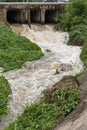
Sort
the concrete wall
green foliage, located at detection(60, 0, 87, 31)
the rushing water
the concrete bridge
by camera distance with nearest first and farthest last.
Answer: the rushing water < green foliage, located at detection(60, 0, 87, 31) < the concrete bridge < the concrete wall

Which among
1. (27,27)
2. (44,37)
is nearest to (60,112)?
(44,37)

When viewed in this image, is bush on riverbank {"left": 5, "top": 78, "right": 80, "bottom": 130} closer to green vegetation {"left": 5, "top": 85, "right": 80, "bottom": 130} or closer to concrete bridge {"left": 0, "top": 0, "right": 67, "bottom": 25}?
green vegetation {"left": 5, "top": 85, "right": 80, "bottom": 130}

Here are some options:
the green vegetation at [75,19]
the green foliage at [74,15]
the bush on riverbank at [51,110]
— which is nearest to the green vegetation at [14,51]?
the green vegetation at [75,19]

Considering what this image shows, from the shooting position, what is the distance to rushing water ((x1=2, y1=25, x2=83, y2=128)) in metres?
13.8

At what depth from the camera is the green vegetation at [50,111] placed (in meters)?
10.2

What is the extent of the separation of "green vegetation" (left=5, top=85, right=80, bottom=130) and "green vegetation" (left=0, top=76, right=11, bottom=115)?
1521mm

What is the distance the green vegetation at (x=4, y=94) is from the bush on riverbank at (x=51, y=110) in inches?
59.9

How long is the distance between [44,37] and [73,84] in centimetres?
1576

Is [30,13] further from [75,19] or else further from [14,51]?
[14,51]

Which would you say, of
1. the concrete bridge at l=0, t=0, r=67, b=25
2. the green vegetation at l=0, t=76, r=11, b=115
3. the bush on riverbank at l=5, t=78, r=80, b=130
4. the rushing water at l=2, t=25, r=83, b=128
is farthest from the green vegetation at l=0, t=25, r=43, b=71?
the bush on riverbank at l=5, t=78, r=80, b=130

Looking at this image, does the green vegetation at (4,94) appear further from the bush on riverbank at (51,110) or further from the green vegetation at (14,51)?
the green vegetation at (14,51)

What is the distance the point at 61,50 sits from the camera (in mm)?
22922

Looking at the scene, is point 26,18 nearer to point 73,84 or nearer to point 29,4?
point 29,4

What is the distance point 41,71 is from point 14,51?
4.26 m
